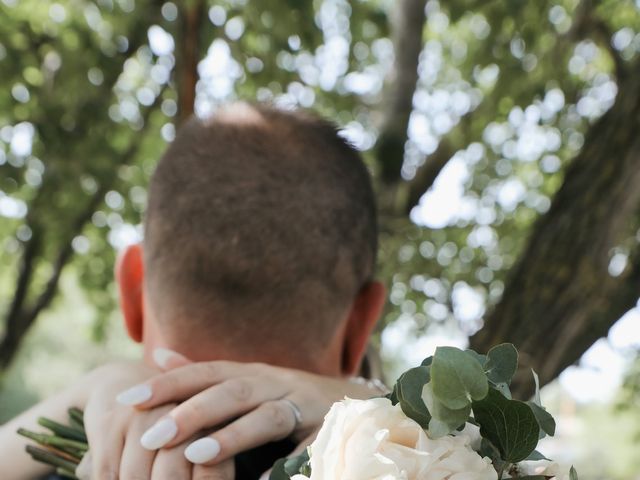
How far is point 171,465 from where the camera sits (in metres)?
1.28

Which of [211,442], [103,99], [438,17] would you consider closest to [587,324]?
[211,442]

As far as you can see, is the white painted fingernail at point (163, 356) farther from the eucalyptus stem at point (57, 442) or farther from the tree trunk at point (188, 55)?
the tree trunk at point (188, 55)

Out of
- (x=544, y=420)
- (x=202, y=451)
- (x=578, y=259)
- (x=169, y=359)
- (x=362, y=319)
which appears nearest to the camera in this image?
(x=544, y=420)

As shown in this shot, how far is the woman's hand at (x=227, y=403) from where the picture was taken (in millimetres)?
1290

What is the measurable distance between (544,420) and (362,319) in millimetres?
868

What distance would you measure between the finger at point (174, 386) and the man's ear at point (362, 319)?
400 millimetres

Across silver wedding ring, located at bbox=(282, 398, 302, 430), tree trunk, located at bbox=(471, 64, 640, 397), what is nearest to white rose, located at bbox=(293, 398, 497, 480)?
silver wedding ring, located at bbox=(282, 398, 302, 430)

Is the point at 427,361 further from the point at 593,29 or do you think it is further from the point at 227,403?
the point at 593,29

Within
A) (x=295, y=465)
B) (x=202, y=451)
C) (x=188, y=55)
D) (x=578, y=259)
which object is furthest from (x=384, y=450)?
(x=188, y=55)

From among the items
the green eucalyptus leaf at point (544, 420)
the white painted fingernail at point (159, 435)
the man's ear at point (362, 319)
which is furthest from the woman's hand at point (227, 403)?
the green eucalyptus leaf at point (544, 420)

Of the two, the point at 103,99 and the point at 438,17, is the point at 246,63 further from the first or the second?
the point at 438,17

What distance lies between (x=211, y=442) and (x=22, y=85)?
4.11 metres

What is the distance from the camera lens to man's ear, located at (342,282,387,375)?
1.73 meters

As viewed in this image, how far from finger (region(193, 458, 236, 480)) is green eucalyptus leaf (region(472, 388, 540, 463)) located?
57cm
